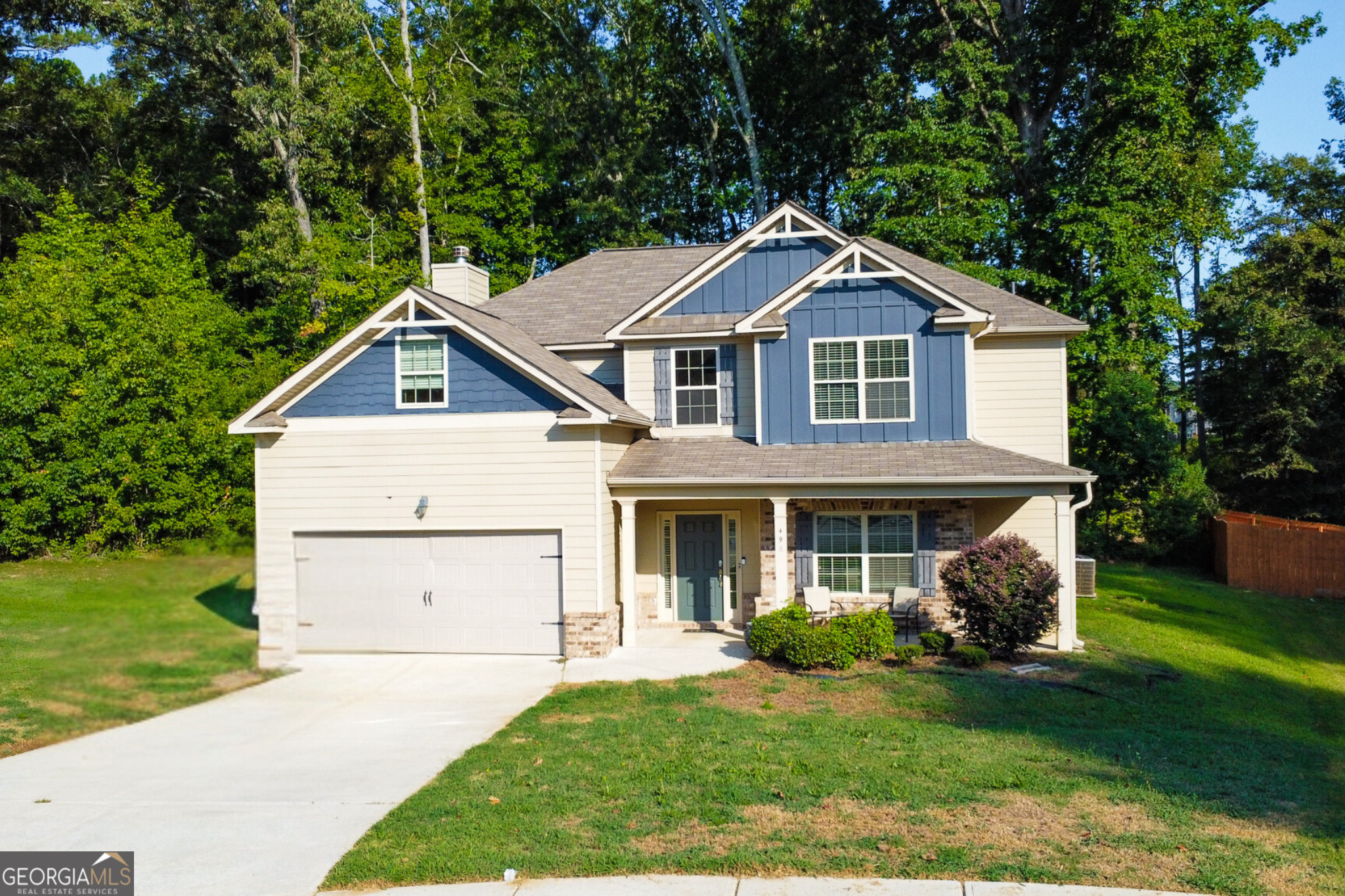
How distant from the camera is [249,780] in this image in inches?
360

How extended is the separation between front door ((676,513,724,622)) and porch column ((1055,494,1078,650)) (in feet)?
19.1

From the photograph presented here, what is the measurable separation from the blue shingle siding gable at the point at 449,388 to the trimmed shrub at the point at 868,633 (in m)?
5.90

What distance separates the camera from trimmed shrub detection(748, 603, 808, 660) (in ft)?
48.1

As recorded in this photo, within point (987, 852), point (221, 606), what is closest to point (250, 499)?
point (221, 606)

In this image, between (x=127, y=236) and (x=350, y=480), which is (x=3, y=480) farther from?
(x=127, y=236)

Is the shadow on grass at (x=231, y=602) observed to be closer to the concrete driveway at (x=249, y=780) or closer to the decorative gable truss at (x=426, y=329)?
the concrete driveway at (x=249, y=780)

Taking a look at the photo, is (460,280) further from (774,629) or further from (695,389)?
(774,629)

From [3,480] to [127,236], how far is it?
1208 cm

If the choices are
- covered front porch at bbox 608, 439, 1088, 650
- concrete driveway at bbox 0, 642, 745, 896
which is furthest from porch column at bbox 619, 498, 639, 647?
concrete driveway at bbox 0, 642, 745, 896

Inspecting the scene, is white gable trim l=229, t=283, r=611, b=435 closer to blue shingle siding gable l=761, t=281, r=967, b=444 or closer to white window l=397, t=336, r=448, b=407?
white window l=397, t=336, r=448, b=407

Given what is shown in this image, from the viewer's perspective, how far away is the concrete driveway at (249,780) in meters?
3.85

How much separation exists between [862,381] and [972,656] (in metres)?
5.22

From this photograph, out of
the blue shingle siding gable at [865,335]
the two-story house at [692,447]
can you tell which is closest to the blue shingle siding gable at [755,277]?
the two-story house at [692,447]

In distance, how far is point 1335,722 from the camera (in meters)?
13.0
